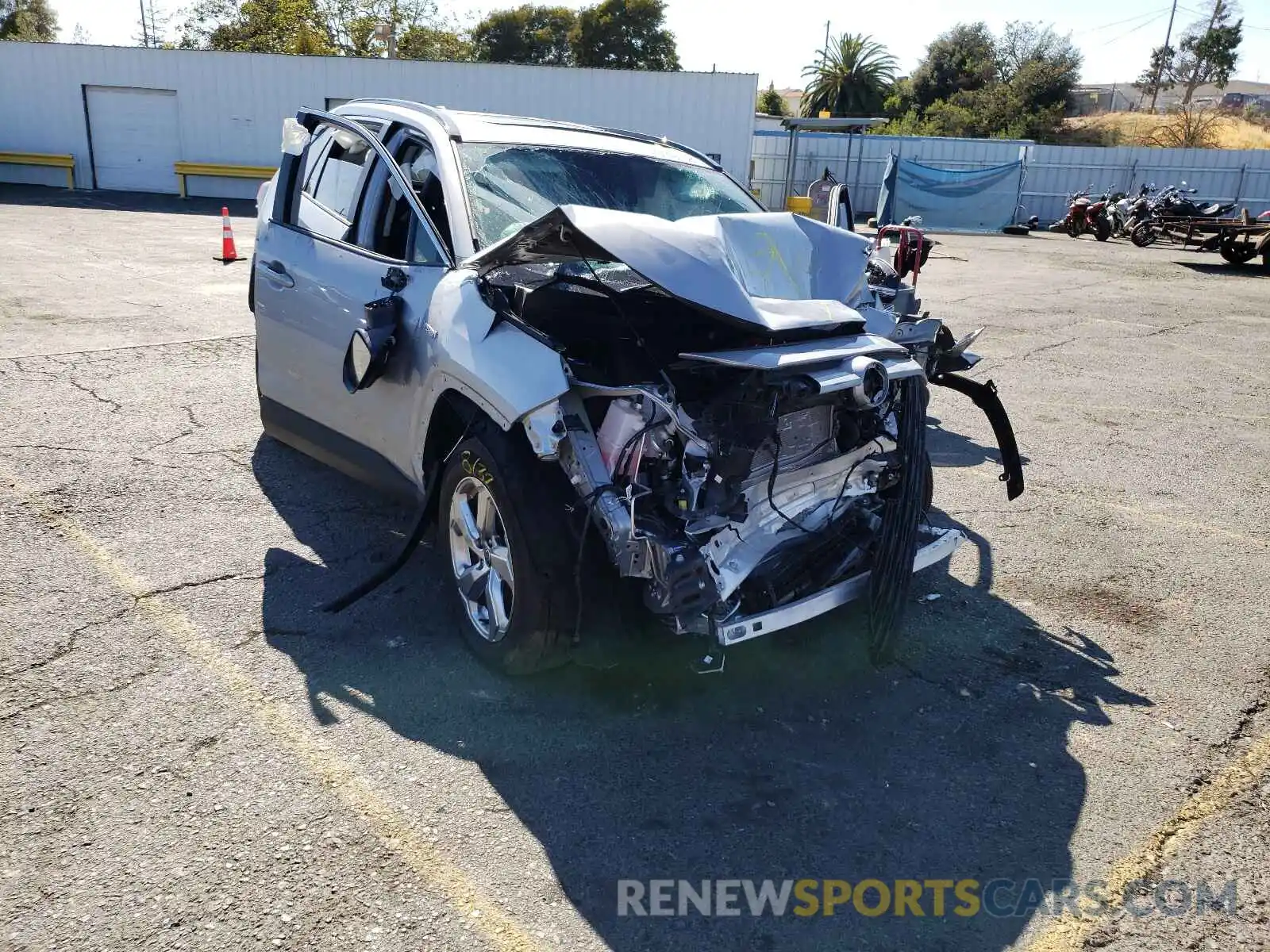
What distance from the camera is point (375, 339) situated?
4148 mm

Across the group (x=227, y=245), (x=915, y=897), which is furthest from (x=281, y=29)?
(x=915, y=897)

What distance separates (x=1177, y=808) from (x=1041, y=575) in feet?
6.08

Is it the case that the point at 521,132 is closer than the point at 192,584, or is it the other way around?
the point at 192,584

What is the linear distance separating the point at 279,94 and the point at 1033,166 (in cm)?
2190

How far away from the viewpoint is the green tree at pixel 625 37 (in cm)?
6228

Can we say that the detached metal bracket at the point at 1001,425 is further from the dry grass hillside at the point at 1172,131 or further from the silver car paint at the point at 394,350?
the dry grass hillside at the point at 1172,131

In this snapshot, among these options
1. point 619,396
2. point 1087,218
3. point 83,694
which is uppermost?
point 619,396

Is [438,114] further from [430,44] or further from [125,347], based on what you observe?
[430,44]

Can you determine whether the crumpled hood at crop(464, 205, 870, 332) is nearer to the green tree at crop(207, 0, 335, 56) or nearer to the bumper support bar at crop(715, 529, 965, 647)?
the bumper support bar at crop(715, 529, 965, 647)

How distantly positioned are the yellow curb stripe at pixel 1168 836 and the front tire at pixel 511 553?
1795 mm

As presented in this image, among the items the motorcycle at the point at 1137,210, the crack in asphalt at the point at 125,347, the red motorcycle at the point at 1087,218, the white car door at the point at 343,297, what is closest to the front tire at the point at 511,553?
the white car door at the point at 343,297

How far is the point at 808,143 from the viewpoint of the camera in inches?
1131

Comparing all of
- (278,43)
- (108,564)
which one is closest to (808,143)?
(108,564)

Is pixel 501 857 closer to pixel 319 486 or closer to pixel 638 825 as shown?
pixel 638 825
